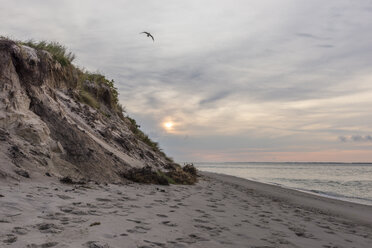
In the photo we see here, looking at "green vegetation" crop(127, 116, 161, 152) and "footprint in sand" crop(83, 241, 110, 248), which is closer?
"footprint in sand" crop(83, 241, 110, 248)

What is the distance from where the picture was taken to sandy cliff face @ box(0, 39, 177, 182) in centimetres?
661

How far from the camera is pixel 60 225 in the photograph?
365 cm

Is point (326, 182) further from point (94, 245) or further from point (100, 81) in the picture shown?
point (94, 245)

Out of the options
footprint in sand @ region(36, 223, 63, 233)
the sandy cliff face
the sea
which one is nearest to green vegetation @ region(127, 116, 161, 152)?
the sandy cliff face

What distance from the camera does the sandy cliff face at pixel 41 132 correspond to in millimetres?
6605

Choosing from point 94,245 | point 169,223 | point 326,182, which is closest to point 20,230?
point 94,245

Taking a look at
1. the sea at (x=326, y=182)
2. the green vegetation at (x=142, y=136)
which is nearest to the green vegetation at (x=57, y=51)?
the green vegetation at (x=142, y=136)

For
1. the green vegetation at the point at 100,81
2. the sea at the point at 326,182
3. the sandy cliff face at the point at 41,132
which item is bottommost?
the sea at the point at 326,182

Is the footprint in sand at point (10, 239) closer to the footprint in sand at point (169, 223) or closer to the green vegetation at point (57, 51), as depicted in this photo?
the footprint in sand at point (169, 223)

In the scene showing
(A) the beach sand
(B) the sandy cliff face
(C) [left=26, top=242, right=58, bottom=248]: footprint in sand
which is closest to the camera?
(C) [left=26, top=242, right=58, bottom=248]: footprint in sand

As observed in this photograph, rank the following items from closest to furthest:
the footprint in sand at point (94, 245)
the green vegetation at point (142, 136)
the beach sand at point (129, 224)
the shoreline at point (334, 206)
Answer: the footprint in sand at point (94, 245) < the beach sand at point (129, 224) < the shoreline at point (334, 206) < the green vegetation at point (142, 136)

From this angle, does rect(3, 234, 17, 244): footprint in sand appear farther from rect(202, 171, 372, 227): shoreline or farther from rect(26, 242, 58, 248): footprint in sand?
rect(202, 171, 372, 227): shoreline

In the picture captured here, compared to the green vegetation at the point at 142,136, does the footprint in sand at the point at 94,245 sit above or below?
below

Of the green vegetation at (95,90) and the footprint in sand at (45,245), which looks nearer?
the footprint in sand at (45,245)
